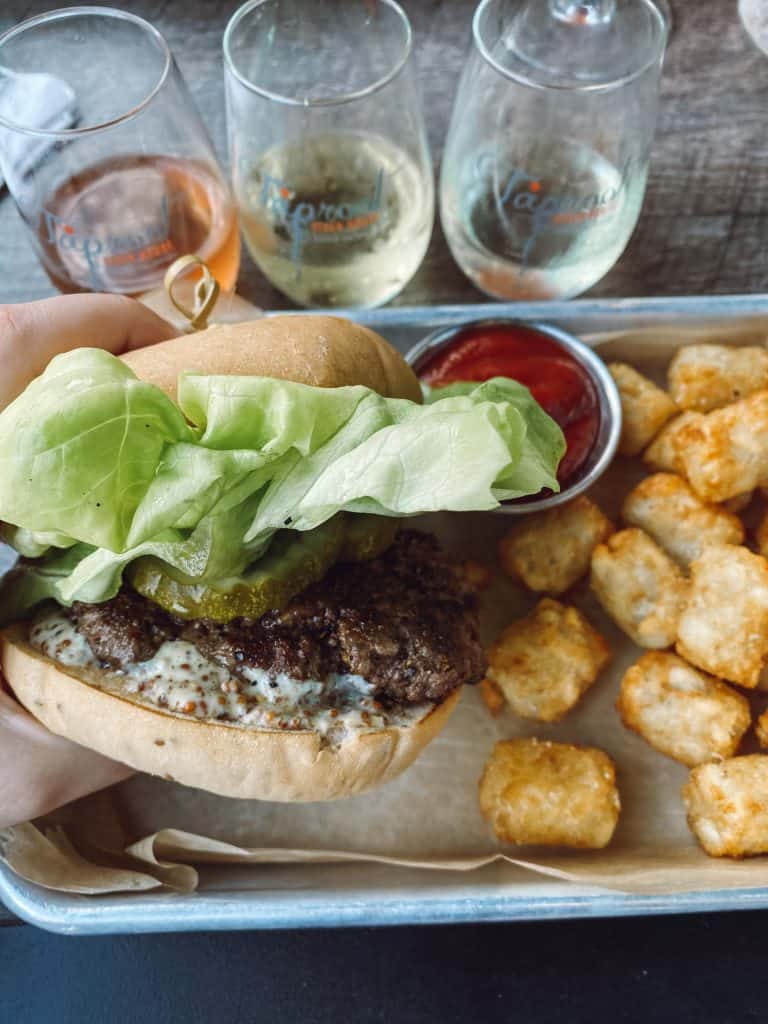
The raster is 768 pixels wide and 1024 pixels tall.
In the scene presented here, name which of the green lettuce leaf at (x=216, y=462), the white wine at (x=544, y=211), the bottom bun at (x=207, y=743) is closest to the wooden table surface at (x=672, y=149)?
the white wine at (x=544, y=211)

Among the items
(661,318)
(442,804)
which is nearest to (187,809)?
(442,804)

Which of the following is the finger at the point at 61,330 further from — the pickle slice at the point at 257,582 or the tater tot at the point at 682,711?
the tater tot at the point at 682,711

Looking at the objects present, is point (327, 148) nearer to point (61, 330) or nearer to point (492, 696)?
point (61, 330)

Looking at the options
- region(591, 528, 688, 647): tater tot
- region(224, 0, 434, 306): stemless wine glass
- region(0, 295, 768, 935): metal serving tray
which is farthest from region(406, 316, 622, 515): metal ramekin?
region(0, 295, 768, 935): metal serving tray

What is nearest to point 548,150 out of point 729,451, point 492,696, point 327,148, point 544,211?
point 544,211

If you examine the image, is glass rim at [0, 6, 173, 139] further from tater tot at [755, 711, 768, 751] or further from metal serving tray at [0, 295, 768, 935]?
tater tot at [755, 711, 768, 751]

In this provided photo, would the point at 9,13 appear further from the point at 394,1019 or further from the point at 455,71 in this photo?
the point at 394,1019
